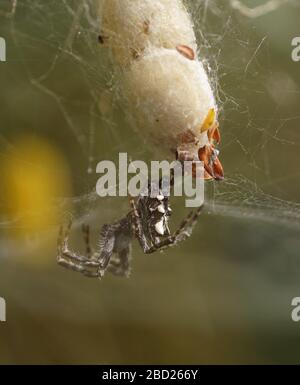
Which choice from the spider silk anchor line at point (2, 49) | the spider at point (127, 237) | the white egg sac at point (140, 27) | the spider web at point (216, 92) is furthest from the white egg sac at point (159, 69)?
the spider silk anchor line at point (2, 49)

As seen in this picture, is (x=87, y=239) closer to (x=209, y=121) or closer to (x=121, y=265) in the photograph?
(x=121, y=265)

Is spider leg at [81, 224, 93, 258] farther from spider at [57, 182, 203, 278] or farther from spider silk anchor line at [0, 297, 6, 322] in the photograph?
spider silk anchor line at [0, 297, 6, 322]

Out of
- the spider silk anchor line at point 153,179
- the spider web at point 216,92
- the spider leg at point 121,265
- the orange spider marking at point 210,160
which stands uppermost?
the spider web at point 216,92

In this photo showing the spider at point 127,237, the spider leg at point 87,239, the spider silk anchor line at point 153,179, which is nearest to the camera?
the spider silk anchor line at point 153,179

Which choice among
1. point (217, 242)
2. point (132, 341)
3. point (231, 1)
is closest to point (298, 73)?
point (231, 1)

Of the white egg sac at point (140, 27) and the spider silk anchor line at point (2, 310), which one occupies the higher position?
the white egg sac at point (140, 27)

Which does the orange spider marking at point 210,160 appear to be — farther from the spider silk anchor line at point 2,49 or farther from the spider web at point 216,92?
the spider silk anchor line at point 2,49

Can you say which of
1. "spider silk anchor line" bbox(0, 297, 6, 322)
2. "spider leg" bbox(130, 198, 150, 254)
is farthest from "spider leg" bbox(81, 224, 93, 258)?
"spider silk anchor line" bbox(0, 297, 6, 322)

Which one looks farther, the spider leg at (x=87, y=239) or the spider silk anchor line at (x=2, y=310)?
the spider silk anchor line at (x=2, y=310)
